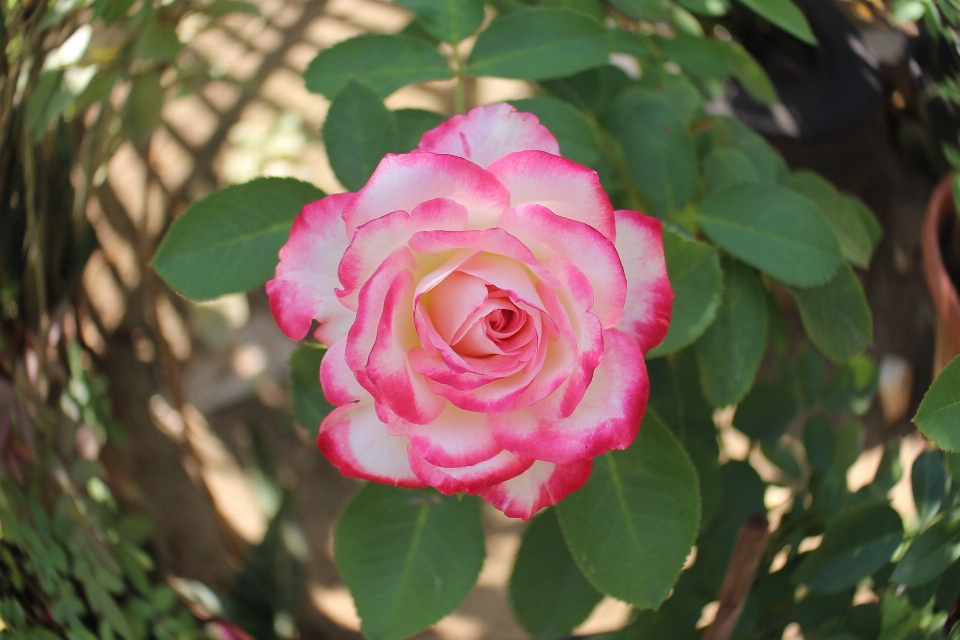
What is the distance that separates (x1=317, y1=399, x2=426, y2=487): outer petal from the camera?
1.33 ft

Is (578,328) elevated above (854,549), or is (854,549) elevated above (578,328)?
(578,328)

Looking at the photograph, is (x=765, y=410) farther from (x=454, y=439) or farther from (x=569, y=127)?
(x=454, y=439)

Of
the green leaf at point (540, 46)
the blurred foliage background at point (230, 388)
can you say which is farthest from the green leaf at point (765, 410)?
the green leaf at point (540, 46)

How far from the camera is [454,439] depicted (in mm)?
376

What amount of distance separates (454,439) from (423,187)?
0.39ft

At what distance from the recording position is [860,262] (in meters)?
0.64

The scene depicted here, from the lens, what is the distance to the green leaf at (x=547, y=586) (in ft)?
1.96

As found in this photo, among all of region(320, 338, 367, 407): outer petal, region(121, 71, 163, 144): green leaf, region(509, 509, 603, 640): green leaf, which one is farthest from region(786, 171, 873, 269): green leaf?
region(121, 71, 163, 144): green leaf

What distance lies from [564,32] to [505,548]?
0.78 metres

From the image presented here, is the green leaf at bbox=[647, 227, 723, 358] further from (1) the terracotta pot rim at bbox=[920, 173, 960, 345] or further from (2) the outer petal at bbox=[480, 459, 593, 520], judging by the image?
(1) the terracotta pot rim at bbox=[920, 173, 960, 345]

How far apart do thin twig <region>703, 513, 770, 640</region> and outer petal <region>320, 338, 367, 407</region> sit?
0.28m

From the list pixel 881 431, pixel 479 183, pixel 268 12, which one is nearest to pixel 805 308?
pixel 479 183

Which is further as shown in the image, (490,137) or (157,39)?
(157,39)

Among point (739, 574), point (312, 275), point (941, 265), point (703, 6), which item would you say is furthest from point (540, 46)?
point (941, 265)
